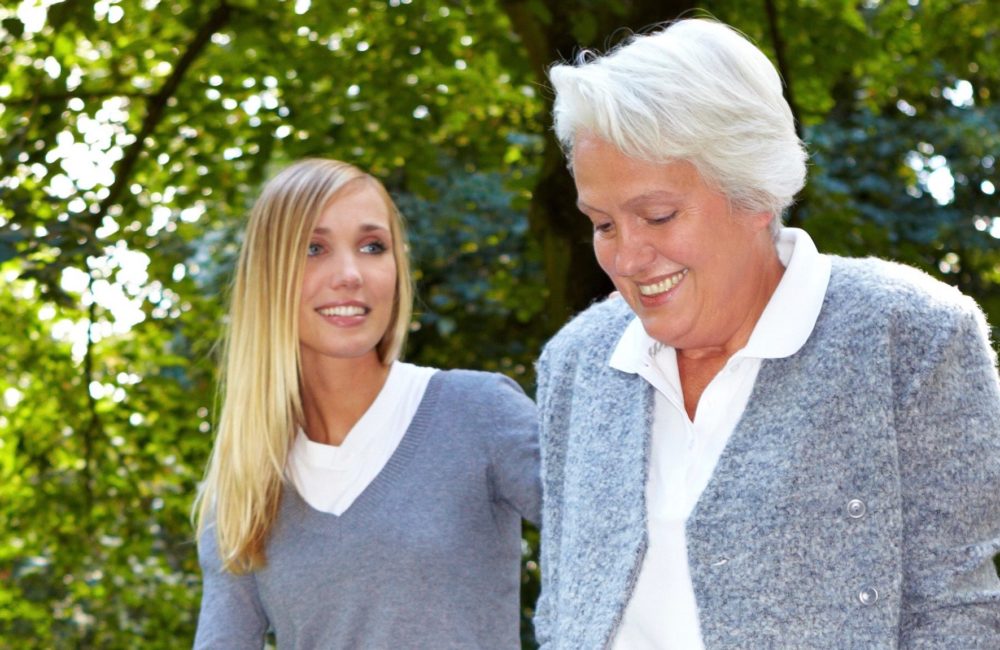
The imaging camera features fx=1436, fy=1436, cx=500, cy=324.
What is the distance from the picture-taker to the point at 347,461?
2.77 meters

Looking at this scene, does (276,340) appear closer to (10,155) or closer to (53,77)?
(10,155)

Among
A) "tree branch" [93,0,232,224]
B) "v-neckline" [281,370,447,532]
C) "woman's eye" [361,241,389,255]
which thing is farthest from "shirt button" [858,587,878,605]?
"tree branch" [93,0,232,224]

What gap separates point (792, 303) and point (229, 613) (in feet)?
4.29

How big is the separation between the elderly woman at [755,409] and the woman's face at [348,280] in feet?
2.46

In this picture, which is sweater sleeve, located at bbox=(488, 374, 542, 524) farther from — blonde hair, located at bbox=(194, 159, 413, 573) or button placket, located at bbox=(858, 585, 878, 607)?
button placket, located at bbox=(858, 585, 878, 607)

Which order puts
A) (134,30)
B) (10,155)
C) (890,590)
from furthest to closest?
(134,30) → (10,155) → (890,590)

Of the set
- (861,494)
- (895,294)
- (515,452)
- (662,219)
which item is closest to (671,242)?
(662,219)

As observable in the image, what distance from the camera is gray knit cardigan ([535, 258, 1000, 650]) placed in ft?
5.96

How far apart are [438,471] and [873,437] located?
105 cm

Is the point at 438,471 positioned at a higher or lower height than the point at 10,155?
lower

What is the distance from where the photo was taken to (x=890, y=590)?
182 centimetres

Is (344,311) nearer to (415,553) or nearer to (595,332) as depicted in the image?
(415,553)

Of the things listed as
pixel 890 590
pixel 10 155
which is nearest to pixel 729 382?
pixel 890 590

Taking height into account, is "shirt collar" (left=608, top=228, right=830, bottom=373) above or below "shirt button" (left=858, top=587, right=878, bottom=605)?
above
